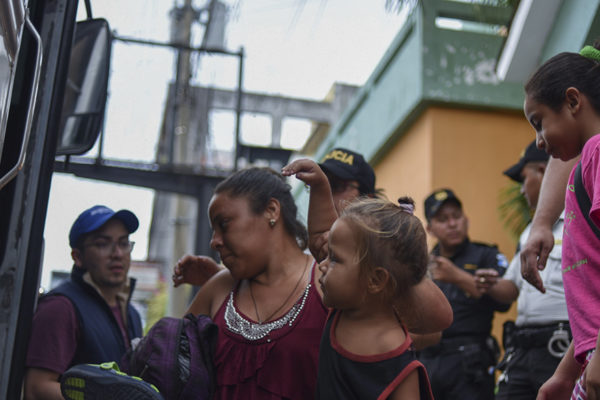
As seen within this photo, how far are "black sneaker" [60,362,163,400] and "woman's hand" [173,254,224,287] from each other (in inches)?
35.5

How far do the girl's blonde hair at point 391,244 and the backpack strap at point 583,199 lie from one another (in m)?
0.47

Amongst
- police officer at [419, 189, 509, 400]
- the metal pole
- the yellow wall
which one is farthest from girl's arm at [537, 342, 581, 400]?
the metal pole

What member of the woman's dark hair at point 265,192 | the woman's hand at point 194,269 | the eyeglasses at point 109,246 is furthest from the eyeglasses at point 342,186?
the eyeglasses at point 109,246

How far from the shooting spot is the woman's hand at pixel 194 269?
3090mm

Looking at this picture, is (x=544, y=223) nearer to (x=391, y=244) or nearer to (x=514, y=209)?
(x=391, y=244)

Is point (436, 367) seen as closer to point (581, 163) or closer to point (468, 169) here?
point (581, 163)

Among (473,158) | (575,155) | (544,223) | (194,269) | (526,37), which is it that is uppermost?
(526,37)

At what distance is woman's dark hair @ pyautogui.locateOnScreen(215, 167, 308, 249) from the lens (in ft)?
9.09

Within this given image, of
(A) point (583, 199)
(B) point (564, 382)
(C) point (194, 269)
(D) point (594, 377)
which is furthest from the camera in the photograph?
(C) point (194, 269)

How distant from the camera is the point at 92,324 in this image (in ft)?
11.2

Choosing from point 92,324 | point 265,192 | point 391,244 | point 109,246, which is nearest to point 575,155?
point 391,244

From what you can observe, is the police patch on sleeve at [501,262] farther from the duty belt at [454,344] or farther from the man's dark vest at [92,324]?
the man's dark vest at [92,324]

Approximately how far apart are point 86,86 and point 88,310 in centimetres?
105

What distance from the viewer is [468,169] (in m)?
7.56
